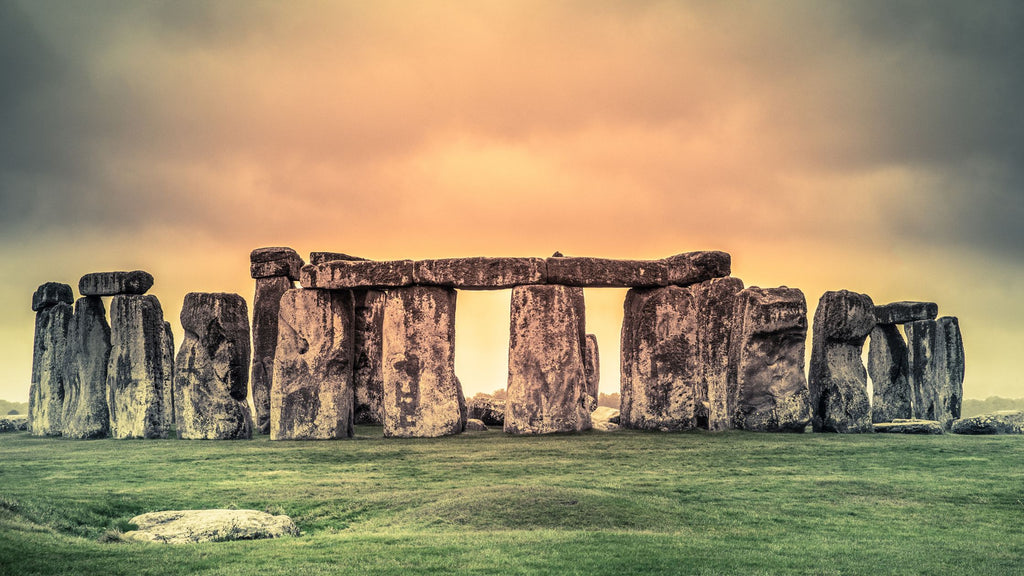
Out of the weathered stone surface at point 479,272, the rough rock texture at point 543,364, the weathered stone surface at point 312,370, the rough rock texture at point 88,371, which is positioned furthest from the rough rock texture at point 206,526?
the rough rock texture at point 88,371

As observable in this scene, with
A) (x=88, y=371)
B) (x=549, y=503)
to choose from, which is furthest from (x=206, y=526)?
(x=88, y=371)

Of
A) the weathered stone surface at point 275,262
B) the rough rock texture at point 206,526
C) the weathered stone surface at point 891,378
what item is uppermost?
the weathered stone surface at point 275,262

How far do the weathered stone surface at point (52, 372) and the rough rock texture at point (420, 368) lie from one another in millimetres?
8627

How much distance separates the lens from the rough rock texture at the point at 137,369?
74.4 ft

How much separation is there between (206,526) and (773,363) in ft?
43.4

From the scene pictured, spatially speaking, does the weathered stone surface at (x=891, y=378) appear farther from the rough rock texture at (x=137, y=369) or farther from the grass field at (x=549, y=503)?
the rough rock texture at (x=137, y=369)

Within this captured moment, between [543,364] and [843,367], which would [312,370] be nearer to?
[543,364]

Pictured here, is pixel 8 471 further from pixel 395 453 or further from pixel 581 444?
pixel 581 444

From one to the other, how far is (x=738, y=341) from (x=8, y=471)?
14.0 m

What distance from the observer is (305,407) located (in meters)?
21.4

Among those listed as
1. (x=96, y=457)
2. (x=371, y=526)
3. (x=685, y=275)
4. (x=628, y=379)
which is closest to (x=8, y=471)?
(x=96, y=457)

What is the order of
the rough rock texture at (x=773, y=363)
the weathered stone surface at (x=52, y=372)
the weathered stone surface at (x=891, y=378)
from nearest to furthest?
the rough rock texture at (x=773, y=363) → the weathered stone surface at (x=52, y=372) → the weathered stone surface at (x=891, y=378)

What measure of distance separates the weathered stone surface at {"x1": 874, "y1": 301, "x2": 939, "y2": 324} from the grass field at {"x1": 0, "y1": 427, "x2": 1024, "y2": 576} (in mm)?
8438

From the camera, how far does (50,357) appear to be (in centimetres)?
2484
